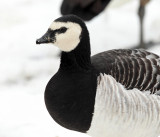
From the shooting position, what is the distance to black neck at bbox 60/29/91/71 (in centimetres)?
431

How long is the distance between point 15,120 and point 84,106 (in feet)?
5.91

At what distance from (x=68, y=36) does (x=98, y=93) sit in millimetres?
A: 561

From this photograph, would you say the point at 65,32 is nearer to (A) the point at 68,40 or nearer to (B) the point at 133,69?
(A) the point at 68,40

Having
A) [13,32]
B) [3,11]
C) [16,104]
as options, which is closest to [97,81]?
[16,104]

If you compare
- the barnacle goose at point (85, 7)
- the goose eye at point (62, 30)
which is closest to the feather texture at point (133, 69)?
the goose eye at point (62, 30)

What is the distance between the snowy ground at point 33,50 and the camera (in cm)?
589

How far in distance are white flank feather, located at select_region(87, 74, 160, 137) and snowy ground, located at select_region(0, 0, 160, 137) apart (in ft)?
3.74

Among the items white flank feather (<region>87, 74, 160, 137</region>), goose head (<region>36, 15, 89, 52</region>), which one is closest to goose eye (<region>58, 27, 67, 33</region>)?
goose head (<region>36, 15, 89, 52</region>)

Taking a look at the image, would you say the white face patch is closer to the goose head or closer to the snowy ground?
the goose head

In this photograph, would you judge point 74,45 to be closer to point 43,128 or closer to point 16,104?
point 43,128

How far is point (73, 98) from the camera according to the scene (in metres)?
4.36

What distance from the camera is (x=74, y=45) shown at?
4.27 metres

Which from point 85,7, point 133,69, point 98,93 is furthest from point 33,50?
point 98,93

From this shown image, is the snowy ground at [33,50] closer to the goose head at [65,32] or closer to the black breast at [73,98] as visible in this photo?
the black breast at [73,98]
